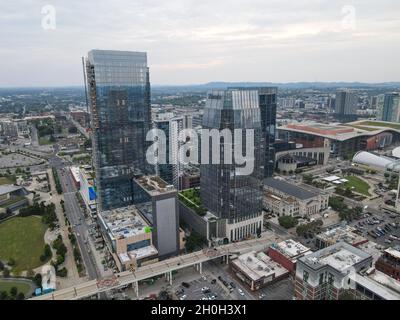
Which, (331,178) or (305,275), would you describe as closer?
(305,275)

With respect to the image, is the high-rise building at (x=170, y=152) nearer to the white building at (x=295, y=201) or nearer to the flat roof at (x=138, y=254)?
the white building at (x=295, y=201)

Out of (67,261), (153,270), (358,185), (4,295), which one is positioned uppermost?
(153,270)

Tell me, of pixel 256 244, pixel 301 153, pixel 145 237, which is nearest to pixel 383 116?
pixel 301 153

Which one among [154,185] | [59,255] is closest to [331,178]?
[154,185]

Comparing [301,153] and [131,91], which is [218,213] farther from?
[301,153]

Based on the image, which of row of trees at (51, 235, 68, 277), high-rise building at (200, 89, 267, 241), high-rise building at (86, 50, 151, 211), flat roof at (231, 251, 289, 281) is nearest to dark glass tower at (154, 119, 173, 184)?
high-rise building at (86, 50, 151, 211)

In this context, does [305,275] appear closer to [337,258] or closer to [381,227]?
[337,258]
